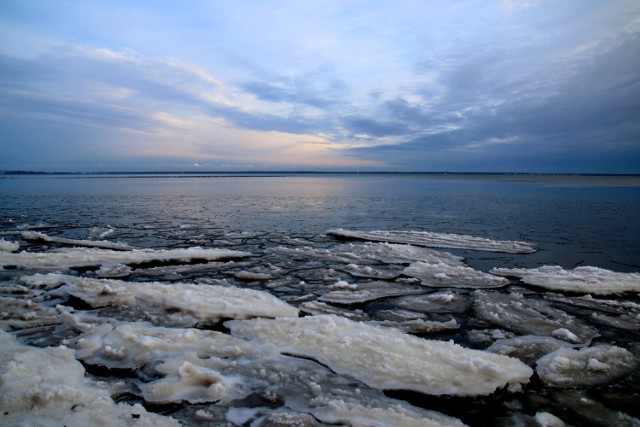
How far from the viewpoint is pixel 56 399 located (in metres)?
2.70

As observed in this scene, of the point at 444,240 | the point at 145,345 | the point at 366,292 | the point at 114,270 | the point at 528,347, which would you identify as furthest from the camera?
the point at 444,240

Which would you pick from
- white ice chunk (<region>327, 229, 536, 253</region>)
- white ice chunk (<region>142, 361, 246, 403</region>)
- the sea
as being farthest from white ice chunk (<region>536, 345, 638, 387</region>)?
white ice chunk (<region>327, 229, 536, 253</region>)

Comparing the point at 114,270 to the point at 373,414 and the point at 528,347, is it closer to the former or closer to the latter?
the point at 373,414

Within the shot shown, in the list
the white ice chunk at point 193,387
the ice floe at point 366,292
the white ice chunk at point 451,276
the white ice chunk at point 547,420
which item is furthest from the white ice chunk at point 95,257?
Answer: the white ice chunk at point 547,420

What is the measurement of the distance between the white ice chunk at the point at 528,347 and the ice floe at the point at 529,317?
0.78 feet

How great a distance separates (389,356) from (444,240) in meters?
7.36

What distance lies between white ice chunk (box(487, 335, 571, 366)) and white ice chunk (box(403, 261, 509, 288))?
2.15 m

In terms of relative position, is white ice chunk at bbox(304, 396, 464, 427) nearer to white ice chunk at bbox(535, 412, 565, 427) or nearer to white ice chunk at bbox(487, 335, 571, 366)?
white ice chunk at bbox(535, 412, 565, 427)

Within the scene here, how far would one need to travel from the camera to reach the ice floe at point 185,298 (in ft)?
15.8

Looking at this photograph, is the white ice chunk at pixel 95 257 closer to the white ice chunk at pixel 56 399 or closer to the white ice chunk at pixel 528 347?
A: the white ice chunk at pixel 56 399

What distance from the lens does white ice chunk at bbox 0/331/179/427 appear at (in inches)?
99.0

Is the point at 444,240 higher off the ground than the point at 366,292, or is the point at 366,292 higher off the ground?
the point at 444,240

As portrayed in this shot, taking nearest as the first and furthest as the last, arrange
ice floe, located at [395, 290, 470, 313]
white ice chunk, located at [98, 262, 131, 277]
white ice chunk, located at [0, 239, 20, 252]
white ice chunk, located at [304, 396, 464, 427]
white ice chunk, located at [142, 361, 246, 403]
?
white ice chunk, located at [304, 396, 464, 427]
white ice chunk, located at [142, 361, 246, 403]
ice floe, located at [395, 290, 470, 313]
white ice chunk, located at [98, 262, 131, 277]
white ice chunk, located at [0, 239, 20, 252]

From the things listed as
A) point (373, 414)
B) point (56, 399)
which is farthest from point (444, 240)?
point (56, 399)
